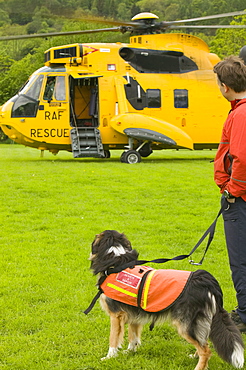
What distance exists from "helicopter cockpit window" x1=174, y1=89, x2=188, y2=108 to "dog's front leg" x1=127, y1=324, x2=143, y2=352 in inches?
612

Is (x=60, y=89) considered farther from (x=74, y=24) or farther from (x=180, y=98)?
(x=74, y=24)

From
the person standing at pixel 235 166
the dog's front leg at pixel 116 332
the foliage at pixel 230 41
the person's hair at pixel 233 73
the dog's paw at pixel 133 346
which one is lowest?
the dog's paw at pixel 133 346

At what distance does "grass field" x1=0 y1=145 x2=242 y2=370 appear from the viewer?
4.53 metres

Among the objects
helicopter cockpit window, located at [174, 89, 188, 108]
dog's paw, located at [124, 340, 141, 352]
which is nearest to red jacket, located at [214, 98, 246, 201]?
dog's paw, located at [124, 340, 141, 352]

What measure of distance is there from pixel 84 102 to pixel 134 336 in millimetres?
16109

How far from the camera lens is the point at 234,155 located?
4242 millimetres

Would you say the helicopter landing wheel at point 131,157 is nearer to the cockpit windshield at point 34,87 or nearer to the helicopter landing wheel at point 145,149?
the helicopter landing wheel at point 145,149

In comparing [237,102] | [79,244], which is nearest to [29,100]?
[79,244]

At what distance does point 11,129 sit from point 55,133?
167cm

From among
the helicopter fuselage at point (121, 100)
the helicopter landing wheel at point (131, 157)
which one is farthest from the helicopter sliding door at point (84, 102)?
the helicopter landing wheel at point (131, 157)

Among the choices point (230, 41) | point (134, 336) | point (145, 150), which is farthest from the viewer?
point (230, 41)

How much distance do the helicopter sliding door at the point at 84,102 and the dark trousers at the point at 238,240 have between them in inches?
571

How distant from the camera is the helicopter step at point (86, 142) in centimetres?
1822

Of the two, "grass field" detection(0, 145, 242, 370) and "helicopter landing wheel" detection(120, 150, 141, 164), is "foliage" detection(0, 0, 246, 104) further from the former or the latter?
"grass field" detection(0, 145, 242, 370)
